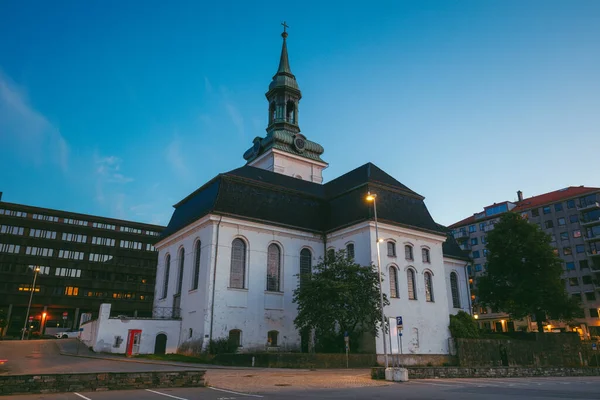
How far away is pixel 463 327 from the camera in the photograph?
37.3 meters

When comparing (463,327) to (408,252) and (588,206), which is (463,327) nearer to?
(408,252)

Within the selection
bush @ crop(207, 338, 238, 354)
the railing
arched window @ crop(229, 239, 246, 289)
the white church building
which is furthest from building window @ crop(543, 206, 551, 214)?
the railing

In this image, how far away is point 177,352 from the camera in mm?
32688

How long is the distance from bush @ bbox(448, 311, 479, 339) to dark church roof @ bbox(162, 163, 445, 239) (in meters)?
7.84

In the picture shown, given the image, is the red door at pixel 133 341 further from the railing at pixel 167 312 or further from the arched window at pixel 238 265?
the arched window at pixel 238 265

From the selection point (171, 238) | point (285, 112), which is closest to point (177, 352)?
point (171, 238)

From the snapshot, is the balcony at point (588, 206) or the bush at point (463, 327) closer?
the bush at point (463, 327)

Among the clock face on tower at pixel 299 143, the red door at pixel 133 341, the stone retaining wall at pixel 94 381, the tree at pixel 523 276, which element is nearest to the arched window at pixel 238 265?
the red door at pixel 133 341

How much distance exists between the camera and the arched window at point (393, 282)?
1387 inches

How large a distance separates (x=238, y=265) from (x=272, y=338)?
239 inches

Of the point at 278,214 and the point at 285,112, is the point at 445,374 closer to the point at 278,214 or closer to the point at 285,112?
the point at 278,214

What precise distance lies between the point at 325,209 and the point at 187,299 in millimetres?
14535

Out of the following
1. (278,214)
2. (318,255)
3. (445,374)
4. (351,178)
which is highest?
(351,178)

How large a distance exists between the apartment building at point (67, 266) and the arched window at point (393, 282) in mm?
49091
